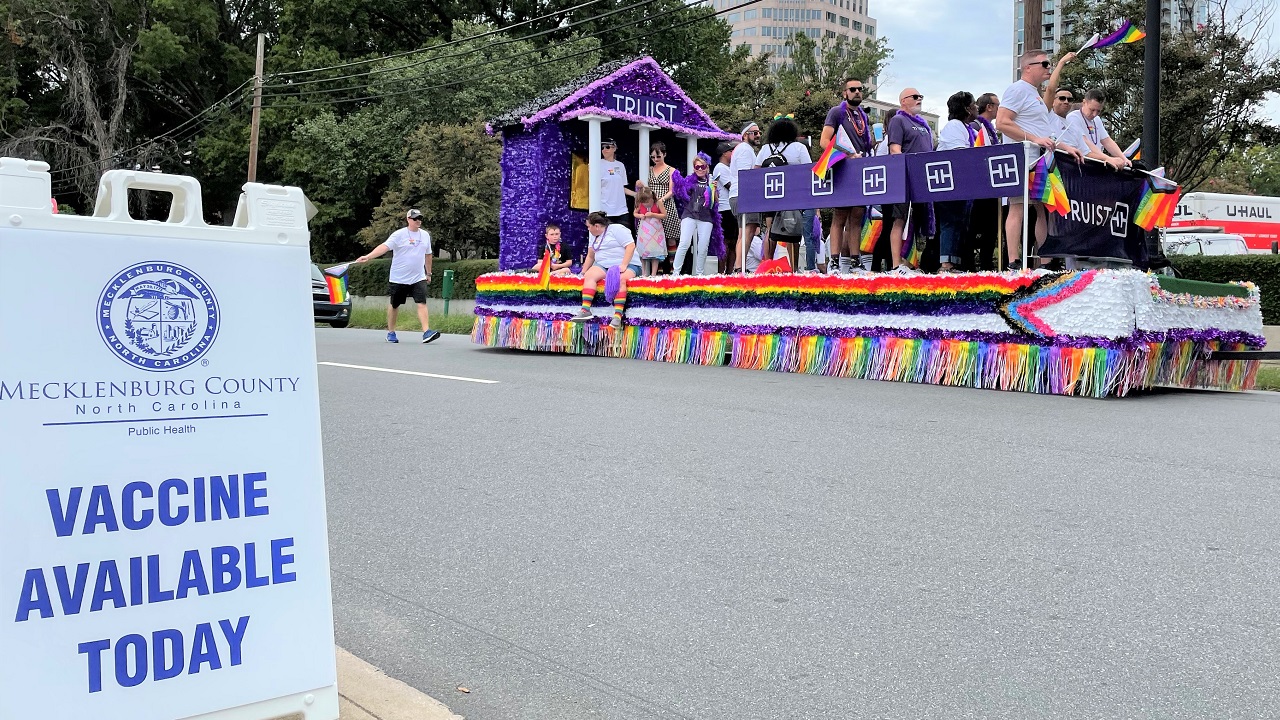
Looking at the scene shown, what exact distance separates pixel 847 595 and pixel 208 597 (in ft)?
7.16

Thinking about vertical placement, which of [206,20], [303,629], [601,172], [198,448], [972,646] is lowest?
[972,646]

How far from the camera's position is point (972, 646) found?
335 cm

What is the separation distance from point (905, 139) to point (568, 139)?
6.26 metres

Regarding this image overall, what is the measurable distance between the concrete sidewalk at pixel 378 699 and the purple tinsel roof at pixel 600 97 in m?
12.9

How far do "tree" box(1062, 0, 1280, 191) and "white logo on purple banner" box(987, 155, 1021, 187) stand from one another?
53.4 feet

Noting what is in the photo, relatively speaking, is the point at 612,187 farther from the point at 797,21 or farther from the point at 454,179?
the point at 797,21

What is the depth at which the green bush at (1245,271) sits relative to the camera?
17.0 metres

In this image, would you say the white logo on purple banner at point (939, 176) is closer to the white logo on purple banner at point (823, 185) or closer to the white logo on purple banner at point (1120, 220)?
the white logo on purple banner at point (823, 185)

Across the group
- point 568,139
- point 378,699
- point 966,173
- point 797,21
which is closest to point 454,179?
point 568,139

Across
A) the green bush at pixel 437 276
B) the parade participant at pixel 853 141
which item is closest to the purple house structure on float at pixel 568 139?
the parade participant at pixel 853 141

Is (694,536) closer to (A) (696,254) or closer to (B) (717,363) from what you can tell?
(B) (717,363)

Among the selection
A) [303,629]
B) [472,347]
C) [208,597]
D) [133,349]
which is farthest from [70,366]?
[472,347]

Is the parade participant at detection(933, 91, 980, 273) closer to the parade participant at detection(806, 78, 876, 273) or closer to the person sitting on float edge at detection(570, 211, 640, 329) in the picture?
the parade participant at detection(806, 78, 876, 273)

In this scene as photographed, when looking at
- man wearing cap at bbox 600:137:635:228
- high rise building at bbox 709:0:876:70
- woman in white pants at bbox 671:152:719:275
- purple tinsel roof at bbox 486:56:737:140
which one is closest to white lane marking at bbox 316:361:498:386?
woman in white pants at bbox 671:152:719:275
